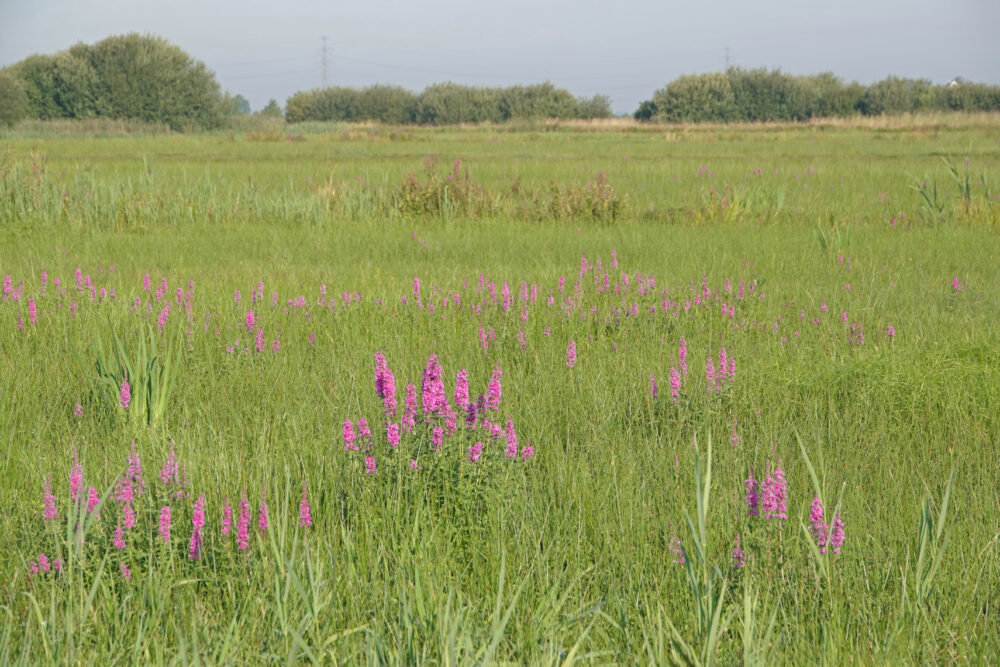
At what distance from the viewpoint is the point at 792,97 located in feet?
226

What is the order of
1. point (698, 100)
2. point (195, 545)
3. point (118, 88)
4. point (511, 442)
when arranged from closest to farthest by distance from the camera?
point (195, 545) < point (511, 442) < point (118, 88) < point (698, 100)

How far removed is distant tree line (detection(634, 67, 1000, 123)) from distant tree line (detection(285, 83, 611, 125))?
7586 millimetres

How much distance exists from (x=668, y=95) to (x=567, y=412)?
7078 centimetres

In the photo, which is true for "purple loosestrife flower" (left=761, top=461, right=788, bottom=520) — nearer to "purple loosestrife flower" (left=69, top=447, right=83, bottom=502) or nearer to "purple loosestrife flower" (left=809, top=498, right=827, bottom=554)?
"purple loosestrife flower" (left=809, top=498, right=827, bottom=554)

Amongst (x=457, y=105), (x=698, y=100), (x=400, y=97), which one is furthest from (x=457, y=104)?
(x=698, y=100)

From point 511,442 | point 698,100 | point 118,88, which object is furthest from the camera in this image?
point 698,100

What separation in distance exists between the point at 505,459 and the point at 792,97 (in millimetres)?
73794

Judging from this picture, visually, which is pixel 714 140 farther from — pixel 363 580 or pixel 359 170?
pixel 363 580

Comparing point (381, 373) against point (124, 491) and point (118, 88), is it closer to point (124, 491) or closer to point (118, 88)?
point (124, 491)

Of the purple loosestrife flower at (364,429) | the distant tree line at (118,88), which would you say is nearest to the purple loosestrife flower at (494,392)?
the purple loosestrife flower at (364,429)

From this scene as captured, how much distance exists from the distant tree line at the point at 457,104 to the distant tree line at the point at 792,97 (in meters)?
7.59

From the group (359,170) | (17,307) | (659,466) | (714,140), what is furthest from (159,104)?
(659,466)

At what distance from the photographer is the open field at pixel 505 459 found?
1.91m

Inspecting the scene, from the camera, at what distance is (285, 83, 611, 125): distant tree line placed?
237ft
